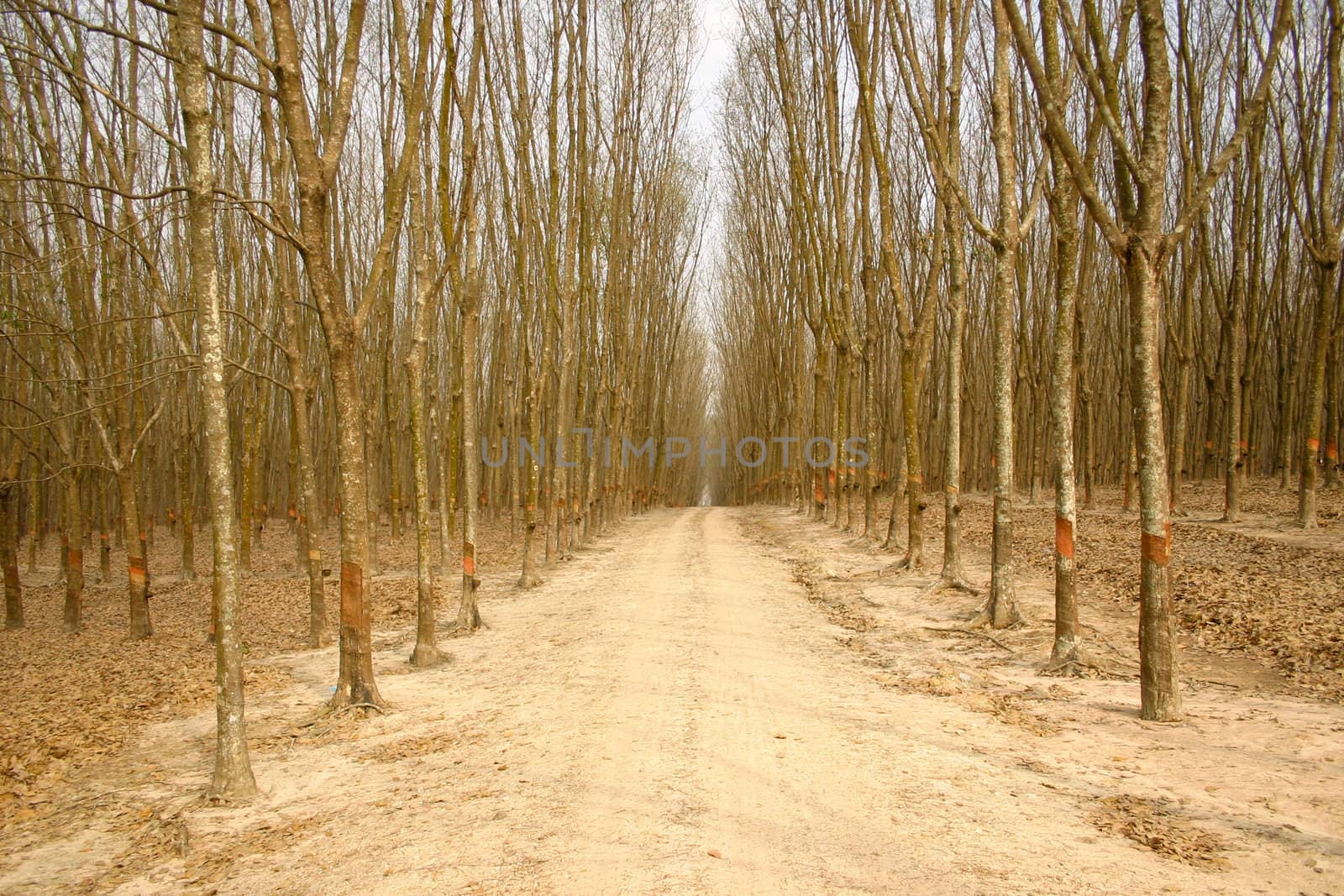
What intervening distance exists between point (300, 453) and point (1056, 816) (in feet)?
24.2

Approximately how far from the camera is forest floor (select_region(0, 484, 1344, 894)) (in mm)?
3727

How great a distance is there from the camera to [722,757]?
4.98m

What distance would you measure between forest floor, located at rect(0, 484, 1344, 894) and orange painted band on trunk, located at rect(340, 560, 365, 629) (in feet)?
2.42

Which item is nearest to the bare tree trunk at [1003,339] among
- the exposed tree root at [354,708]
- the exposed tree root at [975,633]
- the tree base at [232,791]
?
the exposed tree root at [975,633]

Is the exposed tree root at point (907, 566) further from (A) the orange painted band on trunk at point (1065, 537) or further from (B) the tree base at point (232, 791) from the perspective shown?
(B) the tree base at point (232, 791)

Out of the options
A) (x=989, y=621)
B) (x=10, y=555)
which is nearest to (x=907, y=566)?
(x=989, y=621)

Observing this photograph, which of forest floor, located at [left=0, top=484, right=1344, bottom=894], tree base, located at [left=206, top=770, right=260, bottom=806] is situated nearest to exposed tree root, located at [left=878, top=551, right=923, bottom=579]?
forest floor, located at [left=0, top=484, right=1344, bottom=894]

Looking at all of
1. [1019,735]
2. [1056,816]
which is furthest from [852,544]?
[1056,816]

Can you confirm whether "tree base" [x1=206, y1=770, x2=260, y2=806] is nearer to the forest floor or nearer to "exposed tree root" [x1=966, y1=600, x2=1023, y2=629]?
the forest floor

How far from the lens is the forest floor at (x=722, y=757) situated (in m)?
3.73

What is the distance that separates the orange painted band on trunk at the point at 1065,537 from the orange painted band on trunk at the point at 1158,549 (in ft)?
4.57

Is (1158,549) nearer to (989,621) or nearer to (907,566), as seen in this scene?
(989,621)

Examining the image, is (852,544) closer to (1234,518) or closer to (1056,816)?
(1234,518)

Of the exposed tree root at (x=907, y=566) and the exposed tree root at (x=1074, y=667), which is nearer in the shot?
the exposed tree root at (x=1074, y=667)
